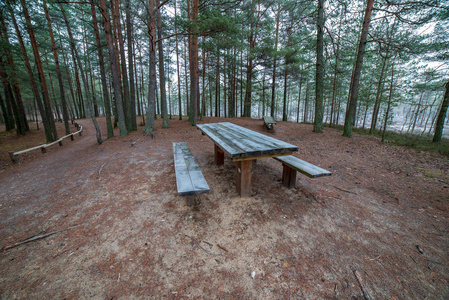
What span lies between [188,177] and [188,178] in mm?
39

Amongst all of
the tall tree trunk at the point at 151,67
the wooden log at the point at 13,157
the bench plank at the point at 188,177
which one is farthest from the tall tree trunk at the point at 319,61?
the wooden log at the point at 13,157

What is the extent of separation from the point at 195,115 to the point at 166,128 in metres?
2.00

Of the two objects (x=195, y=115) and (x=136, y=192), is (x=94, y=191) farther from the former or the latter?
(x=195, y=115)

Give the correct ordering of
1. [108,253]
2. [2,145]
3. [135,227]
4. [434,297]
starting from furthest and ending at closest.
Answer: [2,145]
[135,227]
[108,253]
[434,297]

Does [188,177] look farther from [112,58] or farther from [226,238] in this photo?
[112,58]

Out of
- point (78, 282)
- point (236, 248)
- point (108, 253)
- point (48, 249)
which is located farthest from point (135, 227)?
point (236, 248)

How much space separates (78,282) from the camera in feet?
5.64

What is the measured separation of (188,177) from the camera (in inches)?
109

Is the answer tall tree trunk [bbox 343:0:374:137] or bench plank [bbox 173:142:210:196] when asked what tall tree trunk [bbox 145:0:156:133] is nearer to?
bench plank [bbox 173:142:210:196]

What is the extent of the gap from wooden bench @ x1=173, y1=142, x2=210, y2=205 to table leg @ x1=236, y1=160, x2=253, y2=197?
0.71 metres

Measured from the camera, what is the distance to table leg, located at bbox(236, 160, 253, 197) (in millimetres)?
2963

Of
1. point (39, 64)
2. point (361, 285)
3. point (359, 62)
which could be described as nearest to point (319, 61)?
point (359, 62)

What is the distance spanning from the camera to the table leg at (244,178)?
9.72 ft

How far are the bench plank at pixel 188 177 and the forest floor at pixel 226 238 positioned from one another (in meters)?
0.51
